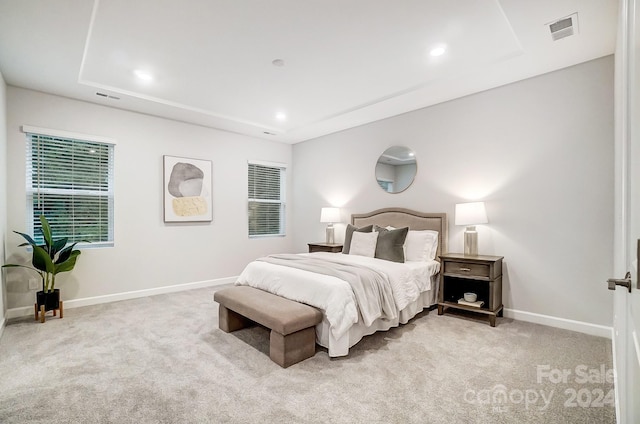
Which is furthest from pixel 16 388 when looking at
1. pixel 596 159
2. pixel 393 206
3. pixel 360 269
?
pixel 596 159

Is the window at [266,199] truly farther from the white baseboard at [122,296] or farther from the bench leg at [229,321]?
the bench leg at [229,321]

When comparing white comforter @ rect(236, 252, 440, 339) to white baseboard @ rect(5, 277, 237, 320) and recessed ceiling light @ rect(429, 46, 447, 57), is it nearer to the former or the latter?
white baseboard @ rect(5, 277, 237, 320)

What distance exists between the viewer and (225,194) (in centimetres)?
551

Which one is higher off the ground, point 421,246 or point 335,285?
point 421,246

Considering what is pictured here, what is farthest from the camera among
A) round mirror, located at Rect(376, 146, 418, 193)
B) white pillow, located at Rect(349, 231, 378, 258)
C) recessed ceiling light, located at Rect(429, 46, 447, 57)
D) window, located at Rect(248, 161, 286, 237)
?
window, located at Rect(248, 161, 286, 237)

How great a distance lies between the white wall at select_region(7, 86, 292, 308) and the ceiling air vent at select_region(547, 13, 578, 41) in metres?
4.66

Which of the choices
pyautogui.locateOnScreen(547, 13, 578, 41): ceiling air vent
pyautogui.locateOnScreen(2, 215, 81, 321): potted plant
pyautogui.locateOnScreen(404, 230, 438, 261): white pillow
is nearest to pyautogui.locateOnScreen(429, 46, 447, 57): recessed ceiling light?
pyautogui.locateOnScreen(547, 13, 578, 41): ceiling air vent

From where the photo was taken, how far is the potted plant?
3.48 m

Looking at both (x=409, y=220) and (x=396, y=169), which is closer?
(x=409, y=220)

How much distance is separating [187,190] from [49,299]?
222 centimetres

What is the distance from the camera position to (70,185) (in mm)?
4027

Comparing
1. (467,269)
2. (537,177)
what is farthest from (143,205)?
(537,177)

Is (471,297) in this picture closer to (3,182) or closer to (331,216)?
(331,216)

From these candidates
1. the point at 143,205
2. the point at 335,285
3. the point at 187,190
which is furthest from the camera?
the point at 187,190
